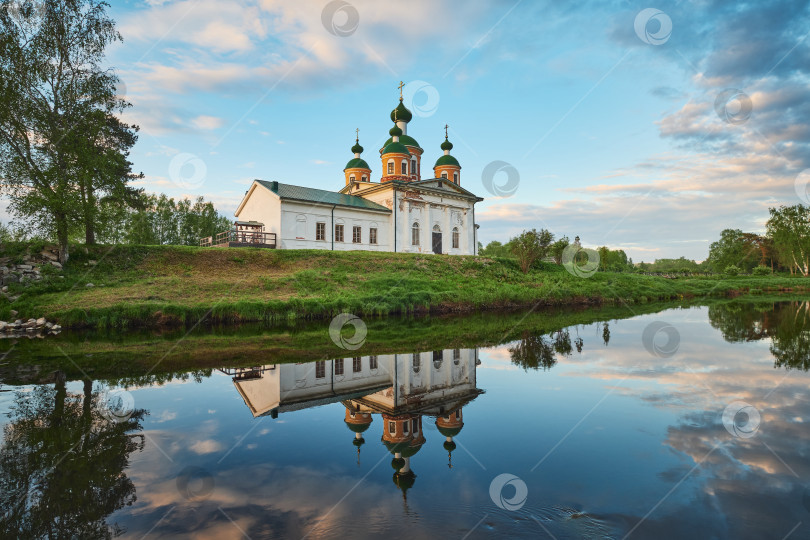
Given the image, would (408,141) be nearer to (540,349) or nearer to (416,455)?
(540,349)

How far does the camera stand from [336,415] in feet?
18.8

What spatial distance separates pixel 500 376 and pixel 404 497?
4687 millimetres

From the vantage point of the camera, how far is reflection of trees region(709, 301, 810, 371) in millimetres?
8871

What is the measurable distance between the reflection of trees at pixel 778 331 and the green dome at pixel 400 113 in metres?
33.6

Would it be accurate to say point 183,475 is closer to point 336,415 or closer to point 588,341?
point 336,415

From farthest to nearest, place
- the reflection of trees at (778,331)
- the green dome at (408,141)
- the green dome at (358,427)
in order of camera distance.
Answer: the green dome at (408,141) < the reflection of trees at (778,331) < the green dome at (358,427)

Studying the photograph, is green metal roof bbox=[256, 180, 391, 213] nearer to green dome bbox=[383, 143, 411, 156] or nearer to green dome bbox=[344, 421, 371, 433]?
green dome bbox=[383, 143, 411, 156]

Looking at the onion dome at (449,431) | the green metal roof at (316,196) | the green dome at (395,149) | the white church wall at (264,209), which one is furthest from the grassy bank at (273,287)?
the green dome at (395,149)

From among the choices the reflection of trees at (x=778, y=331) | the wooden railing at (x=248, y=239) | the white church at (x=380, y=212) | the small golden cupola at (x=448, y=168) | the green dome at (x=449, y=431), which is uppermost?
the small golden cupola at (x=448, y=168)

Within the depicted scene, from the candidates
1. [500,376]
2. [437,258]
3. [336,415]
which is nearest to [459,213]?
[437,258]

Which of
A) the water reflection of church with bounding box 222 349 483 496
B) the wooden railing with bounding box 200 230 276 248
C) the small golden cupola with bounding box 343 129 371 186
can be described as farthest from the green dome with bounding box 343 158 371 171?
the water reflection of church with bounding box 222 349 483 496

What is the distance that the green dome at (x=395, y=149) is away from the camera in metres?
40.3

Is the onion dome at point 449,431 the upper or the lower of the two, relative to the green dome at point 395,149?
lower

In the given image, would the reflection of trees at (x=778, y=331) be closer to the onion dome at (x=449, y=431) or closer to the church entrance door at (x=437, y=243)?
the onion dome at (x=449, y=431)
